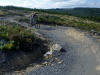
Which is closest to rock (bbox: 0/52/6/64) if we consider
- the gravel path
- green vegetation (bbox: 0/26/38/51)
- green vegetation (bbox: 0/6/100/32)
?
green vegetation (bbox: 0/26/38/51)

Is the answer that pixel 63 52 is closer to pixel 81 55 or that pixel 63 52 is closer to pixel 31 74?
pixel 81 55

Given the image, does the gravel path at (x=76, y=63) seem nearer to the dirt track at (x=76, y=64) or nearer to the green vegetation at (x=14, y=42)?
the dirt track at (x=76, y=64)

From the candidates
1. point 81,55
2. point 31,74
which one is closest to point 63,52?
point 81,55

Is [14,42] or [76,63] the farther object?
[14,42]

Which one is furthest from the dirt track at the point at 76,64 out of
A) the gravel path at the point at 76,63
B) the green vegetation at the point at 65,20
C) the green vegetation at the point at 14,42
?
the green vegetation at the point at 65,20

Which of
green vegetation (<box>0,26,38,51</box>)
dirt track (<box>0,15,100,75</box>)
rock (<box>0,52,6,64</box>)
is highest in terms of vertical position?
green vegetation (<box>0,26,38,51</box>)

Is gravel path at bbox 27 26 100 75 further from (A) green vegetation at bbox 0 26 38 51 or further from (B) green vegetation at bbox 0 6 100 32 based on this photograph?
(B) green vegetation at bbox 0 6 100 32

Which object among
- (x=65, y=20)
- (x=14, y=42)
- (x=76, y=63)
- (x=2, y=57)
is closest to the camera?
(x=2, y=57)

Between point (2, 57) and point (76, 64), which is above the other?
point (2, 57)

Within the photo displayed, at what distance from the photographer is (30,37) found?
46.0 ft

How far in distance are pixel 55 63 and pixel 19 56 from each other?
7.48 feet

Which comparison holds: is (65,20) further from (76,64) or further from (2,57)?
(2,57)

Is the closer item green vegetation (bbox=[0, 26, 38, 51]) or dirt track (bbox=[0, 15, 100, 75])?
dirt track (bbox=[0, 15, 100, 75])

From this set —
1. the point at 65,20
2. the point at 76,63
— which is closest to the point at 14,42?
the point at 76,63
